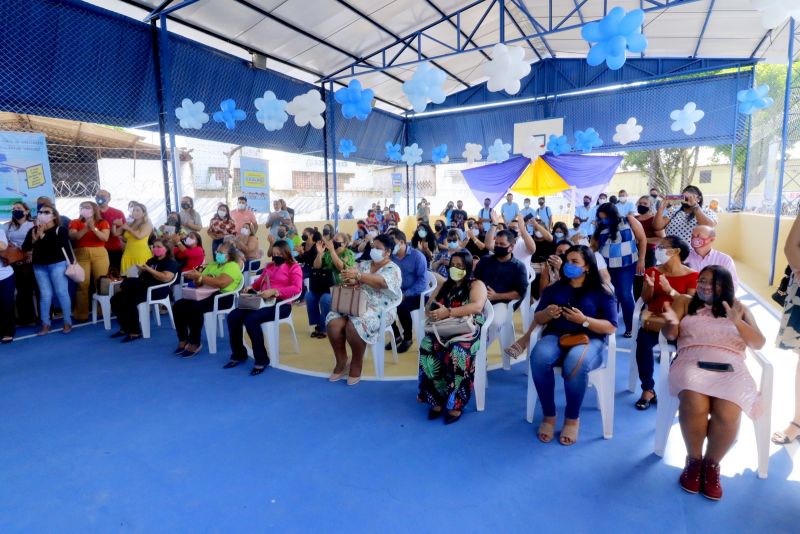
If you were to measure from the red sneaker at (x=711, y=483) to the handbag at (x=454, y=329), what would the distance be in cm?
136

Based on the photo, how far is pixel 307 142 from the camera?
11250 mm

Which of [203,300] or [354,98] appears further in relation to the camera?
[354,98]

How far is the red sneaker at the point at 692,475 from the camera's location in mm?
2150

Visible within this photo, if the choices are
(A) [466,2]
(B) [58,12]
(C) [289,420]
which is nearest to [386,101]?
(A) [466,2]

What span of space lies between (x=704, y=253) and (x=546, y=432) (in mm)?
1581

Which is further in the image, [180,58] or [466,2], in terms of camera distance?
[466,2]

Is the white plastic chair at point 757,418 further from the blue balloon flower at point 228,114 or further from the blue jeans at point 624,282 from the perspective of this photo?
the blue balloon flower at point 228,114

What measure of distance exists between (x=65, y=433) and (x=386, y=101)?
1245 cm

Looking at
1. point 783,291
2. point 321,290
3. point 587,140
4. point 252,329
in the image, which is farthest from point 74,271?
point 587,140

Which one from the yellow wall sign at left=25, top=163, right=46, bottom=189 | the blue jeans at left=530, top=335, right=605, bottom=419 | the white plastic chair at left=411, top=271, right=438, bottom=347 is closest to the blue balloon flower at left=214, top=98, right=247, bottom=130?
the yellow wall sign at left=25, top=163, right=46, bottom=189

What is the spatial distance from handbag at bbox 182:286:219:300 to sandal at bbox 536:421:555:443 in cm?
309

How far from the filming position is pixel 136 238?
5.25 m

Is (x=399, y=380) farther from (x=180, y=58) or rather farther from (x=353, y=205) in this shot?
(x=353, y=205)

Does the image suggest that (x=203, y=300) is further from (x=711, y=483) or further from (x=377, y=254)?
(x=711, y=483)
